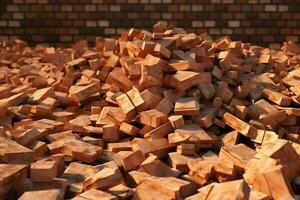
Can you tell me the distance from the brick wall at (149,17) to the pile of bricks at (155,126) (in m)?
2.83

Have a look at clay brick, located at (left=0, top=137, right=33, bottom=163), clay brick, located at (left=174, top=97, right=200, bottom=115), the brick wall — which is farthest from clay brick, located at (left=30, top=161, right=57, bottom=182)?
the brick wall

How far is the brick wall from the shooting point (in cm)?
706

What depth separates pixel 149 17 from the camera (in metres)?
7.20

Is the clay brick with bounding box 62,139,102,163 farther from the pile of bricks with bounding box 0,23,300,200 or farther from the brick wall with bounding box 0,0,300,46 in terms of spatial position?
the brick wall with bounding box 0,0,300,46

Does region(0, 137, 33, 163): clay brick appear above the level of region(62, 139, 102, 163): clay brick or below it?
above

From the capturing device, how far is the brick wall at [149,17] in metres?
7.06

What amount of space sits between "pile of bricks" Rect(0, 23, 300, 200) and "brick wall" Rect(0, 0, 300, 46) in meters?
2.83

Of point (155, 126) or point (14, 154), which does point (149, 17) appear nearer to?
point (155, 126)

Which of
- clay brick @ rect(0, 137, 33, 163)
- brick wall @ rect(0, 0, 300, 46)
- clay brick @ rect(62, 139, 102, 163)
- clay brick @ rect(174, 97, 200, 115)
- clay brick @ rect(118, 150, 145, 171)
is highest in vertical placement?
brick wall @ rect(0, 0, 300, 46)

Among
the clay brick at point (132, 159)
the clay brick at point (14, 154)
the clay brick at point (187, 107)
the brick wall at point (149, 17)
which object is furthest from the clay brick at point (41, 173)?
the brick wall at point (149, 17)

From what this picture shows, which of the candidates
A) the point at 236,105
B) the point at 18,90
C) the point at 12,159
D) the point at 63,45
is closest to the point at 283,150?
the point at 236,105

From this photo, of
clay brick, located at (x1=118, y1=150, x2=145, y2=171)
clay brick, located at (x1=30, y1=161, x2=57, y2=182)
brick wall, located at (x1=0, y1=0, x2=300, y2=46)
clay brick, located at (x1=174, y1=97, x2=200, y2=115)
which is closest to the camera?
clay brick, located at (x1=30, y1=161, x2=57, y2=182)

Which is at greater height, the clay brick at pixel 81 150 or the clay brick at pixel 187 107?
the clay brick at pixel 187 107

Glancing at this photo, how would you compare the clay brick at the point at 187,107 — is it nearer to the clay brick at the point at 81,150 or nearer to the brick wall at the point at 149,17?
the clay brick at the point at 81,150
